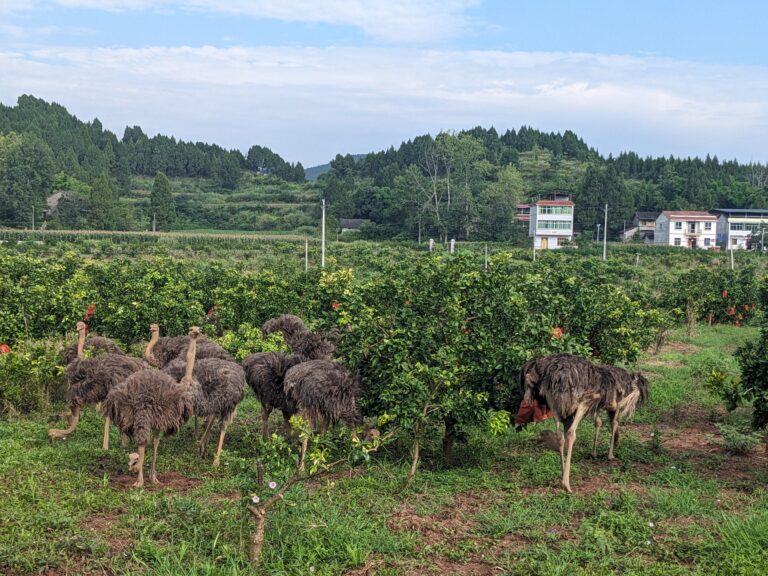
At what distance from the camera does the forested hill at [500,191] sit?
62250 millimetres

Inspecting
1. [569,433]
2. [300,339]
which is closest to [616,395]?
[569,433]

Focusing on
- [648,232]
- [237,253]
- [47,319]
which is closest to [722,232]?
[648,232]

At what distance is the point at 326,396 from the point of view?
8.64 metres

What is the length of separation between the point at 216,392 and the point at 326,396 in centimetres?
143

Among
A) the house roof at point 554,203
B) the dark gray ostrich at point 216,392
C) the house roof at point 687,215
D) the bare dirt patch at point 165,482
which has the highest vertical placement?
the house roof at point 554,203

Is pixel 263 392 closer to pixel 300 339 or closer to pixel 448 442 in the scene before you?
pixel 448 442

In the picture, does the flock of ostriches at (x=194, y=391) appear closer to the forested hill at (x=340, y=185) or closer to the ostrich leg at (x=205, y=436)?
the ostrich leg at (x=205, y=436)

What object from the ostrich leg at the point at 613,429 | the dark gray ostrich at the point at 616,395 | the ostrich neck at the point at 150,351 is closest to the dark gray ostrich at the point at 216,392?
the ostrich neck at the point at 150,351

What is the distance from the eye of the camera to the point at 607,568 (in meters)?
5.99

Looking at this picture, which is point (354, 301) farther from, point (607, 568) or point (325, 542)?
point (607, 568)

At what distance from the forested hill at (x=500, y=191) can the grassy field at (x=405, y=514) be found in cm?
5197

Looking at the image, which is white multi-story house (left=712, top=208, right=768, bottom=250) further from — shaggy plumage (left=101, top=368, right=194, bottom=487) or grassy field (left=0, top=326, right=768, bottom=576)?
shaggy plumage (left=101, top=368, right=194, bottom=487)

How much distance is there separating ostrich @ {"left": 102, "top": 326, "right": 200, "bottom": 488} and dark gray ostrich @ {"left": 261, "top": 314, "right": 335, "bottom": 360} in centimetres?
334

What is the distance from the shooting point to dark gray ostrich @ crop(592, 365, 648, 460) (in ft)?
27.6
